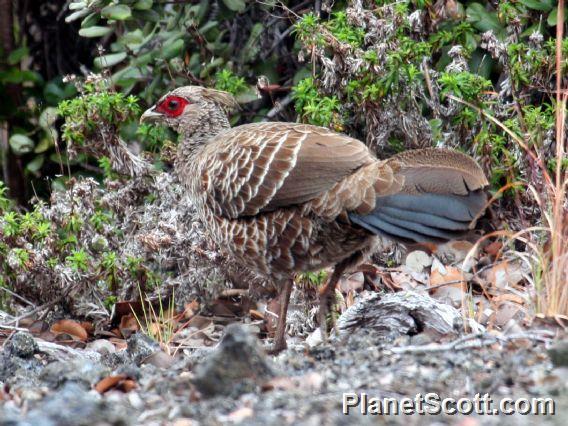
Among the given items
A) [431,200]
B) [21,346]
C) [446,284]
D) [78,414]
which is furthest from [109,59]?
[78,414]

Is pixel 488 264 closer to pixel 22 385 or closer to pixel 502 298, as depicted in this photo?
pixel 502 298

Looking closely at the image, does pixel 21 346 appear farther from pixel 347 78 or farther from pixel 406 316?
pixel 347 78

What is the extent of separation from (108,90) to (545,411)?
398 centimetres

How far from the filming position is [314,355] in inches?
→ 159

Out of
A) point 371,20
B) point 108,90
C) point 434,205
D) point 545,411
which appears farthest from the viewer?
point 108,90

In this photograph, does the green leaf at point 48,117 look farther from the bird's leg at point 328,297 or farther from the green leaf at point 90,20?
the bird's leg at point 328,297

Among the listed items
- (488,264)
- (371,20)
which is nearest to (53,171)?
(371,20)

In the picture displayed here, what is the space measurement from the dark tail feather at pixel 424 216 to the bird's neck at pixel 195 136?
138cm

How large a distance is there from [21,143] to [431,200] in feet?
13.0

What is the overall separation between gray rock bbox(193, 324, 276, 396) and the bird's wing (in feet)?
4.65

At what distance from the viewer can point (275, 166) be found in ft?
15.9

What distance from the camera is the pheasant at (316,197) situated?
4398 mm

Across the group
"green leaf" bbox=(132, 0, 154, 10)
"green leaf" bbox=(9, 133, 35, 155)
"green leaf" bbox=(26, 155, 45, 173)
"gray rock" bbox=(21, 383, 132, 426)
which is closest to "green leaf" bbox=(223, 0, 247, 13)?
"green leaf" bbox=(132, 0, 154, 10)

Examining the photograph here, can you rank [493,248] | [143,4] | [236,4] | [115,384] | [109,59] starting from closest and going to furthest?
[115,384] < [493,248] < [143,4] < [236,4] < [109,59]
